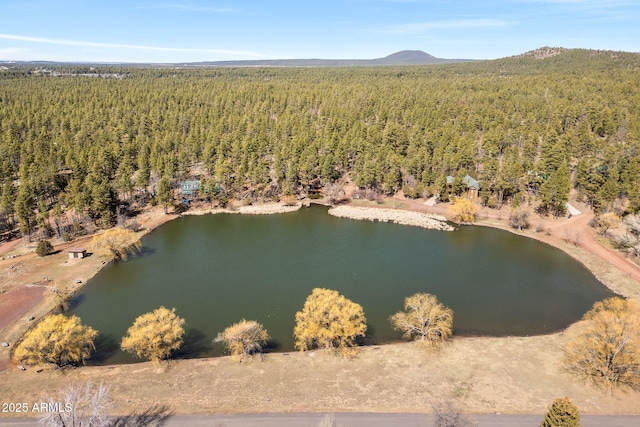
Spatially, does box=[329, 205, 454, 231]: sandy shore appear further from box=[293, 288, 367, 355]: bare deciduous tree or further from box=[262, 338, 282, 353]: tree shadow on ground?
box=[262, 338, 282, 353]: tree shadow on ground

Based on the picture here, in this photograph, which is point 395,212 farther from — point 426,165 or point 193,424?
point 193,424

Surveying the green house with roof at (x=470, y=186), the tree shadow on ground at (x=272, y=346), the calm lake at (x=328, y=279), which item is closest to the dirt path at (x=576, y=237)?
the calm lake at (x=328, y=279)

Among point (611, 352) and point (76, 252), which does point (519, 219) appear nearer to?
point (611, 352)

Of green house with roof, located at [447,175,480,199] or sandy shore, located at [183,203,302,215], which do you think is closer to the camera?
sandy shore, located at [183,203,302,215]

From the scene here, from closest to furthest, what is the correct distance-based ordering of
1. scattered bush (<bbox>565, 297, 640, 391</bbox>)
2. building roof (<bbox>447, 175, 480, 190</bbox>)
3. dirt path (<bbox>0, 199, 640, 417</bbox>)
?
dirt path (<bbox>0, 199, 640, 417</bbox>) < scattered bush (<bbox>565, 297, 640, 391</bbox>) < building roof (<bbox>447, 175, 480, 190</bbox>)

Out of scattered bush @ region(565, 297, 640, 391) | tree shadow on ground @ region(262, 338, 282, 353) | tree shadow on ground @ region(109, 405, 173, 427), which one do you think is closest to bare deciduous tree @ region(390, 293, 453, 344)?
scattered bush @ region(565, 297, 640, 391)

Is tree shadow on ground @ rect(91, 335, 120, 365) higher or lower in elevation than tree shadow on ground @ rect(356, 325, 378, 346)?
lower

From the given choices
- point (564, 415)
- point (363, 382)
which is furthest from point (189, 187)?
point (564, 415)

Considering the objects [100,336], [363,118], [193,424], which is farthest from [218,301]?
[363,118]
